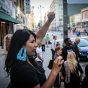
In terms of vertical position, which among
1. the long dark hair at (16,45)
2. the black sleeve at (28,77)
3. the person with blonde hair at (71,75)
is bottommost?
the person with blonde hair at (71,75)

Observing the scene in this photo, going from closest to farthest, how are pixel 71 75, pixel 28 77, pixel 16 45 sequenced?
pixel 28 77
pixel 16 45
pixel 71 75

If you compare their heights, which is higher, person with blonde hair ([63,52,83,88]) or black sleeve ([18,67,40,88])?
black sleeve ([18,67,40,88])

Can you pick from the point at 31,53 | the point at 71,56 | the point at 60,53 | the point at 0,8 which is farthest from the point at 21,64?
the point at 0,8

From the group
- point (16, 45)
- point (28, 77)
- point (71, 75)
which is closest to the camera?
point (28, 77)

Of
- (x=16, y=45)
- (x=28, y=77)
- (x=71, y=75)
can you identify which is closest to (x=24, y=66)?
(x=28, y=77)

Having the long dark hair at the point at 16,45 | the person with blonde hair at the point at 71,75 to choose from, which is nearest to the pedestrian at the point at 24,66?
the long dark hair at the point at 16,45

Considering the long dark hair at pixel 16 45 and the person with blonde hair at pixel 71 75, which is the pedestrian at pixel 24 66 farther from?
the person with blonde hair at pixel 71 75

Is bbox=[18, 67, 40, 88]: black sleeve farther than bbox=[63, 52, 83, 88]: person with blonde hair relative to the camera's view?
No

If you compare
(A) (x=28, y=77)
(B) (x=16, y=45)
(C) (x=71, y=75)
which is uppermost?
(B) (x=16, y=45)

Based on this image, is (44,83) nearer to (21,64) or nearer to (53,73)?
(53,73)

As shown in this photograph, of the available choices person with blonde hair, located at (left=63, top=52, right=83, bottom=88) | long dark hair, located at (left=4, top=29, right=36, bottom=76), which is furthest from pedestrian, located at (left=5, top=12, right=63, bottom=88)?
person with blonde hair, located at (left=63, top=52, right=83, bottom=88)

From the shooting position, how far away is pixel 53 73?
143 cm

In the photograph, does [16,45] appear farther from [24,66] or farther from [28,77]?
[28,77]

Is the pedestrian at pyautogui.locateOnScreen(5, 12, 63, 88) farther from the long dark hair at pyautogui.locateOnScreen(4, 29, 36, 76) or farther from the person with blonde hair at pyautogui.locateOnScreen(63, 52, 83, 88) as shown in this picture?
the person with blonde hair at pyautogui.locateOnScreen(63, 52, 83, 88)
